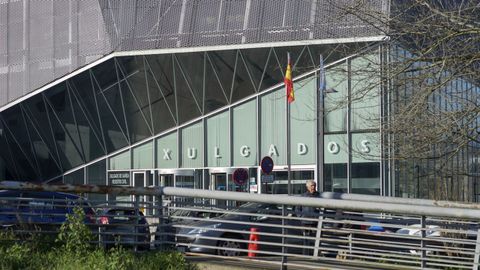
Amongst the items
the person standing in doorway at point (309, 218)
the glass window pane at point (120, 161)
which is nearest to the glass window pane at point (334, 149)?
the glass window pane at point (120, 161)

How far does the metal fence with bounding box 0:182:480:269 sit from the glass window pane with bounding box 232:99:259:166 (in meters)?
22.6

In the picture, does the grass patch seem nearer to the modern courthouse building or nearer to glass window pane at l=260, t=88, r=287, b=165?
the modern courthouse building

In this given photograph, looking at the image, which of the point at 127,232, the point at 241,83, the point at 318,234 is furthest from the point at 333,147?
the point at 318,234

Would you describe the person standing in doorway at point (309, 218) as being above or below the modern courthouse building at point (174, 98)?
below

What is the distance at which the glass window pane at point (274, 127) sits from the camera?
1372 inches

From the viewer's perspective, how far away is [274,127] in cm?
3516

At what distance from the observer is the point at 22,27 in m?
39.8

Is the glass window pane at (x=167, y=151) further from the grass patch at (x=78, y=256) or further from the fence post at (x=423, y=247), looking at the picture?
the fence post at (x=423, y=247)

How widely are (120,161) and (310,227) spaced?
2914 cm

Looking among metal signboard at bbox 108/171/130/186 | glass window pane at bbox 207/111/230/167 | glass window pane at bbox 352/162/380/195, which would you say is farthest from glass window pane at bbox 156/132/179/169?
glass window pane at bbox 352/162/380/195

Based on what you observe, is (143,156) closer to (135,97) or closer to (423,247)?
(135,97)

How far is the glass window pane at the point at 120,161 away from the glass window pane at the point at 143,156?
1.38 ft

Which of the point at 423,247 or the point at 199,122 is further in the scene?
the point at 199,122

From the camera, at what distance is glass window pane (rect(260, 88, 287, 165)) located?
34.8 m
